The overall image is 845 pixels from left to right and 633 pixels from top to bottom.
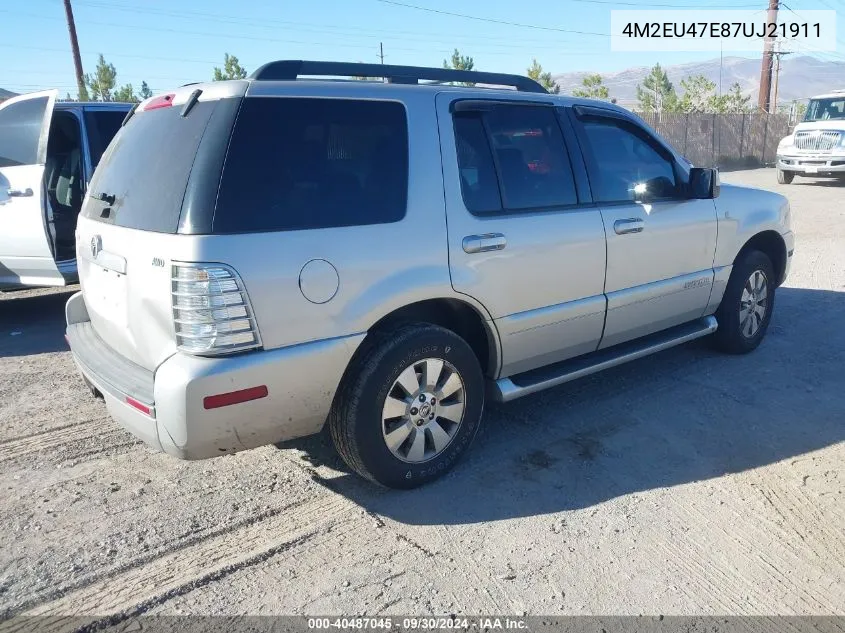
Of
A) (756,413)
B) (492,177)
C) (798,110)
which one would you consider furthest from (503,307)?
(798,110)

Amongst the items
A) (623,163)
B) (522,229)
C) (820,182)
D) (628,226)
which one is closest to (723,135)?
(820,182)

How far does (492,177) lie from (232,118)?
1.44 m

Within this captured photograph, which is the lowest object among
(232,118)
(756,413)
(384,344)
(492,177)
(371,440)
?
(756,413)

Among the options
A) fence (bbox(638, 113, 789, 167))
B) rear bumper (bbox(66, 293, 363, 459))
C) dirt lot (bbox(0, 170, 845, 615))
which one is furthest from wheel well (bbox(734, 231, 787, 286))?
fence (bbox(638, 113, 789, 167))

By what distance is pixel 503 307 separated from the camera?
3732mm

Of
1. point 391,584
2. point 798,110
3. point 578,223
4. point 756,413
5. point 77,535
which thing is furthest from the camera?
point 798,110

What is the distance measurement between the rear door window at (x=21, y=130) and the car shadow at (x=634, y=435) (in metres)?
4.26

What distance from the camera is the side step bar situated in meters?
3.89

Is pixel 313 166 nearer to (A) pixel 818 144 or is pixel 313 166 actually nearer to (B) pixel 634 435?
(B) pixel 634 435

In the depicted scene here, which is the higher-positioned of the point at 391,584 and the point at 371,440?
the point at 371,440

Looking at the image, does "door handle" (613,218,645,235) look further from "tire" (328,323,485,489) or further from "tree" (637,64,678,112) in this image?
"tree" (637,64,678,112)

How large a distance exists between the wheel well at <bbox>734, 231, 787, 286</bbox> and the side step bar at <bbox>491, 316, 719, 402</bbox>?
862 millimetres

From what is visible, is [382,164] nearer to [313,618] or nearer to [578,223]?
[578,223]

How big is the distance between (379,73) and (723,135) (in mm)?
27709
